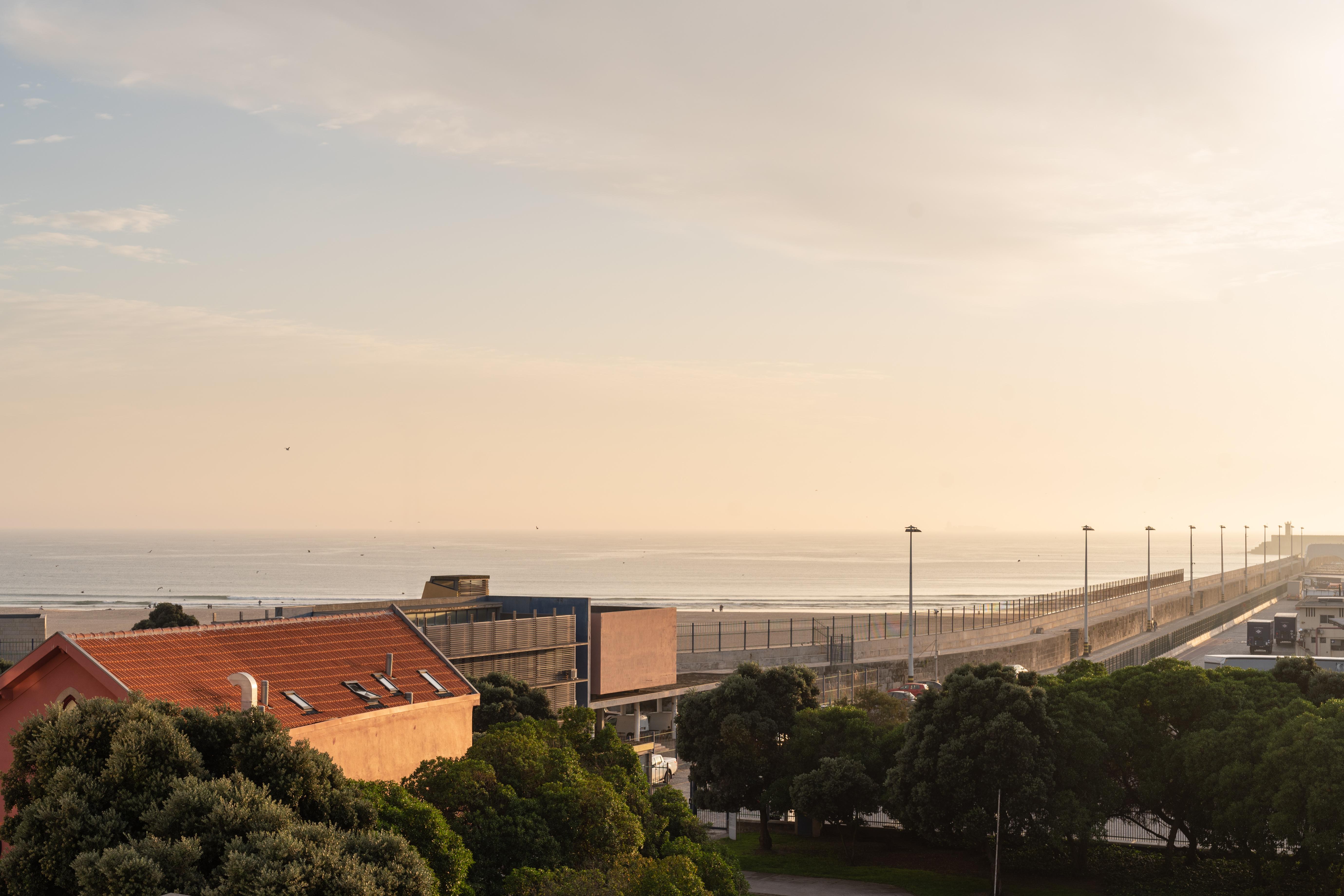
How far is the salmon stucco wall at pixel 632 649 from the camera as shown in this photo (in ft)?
200

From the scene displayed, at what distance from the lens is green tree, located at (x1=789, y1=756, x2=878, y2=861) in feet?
125

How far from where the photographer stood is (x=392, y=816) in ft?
61.8

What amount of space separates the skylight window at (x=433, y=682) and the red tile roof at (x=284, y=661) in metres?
0.10

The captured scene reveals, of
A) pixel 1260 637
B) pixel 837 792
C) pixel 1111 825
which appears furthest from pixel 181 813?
A: pixel 1260 637

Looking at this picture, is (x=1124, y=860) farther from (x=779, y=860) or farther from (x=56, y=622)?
(x=56, y=622)

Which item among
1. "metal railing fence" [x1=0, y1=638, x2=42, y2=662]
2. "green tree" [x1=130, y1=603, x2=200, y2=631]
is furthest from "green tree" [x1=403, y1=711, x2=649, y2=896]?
"green tree" [x1=130, y1=603, x2=200, y2=631]

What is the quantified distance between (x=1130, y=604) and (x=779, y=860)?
119m

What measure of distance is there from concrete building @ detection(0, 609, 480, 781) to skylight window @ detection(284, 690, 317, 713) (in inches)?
1.3

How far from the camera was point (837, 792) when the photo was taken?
3819cm

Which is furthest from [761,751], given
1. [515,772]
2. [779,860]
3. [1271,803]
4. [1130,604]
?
[1130,604]

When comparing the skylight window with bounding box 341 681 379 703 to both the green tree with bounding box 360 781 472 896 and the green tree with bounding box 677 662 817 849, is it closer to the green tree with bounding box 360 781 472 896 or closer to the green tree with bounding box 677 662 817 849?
the green tree with bounding box 360 781 472 896

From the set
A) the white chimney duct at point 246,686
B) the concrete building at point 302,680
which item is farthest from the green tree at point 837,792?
the white chimney duct at point 246,686

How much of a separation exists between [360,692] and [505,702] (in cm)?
Answer: 1817

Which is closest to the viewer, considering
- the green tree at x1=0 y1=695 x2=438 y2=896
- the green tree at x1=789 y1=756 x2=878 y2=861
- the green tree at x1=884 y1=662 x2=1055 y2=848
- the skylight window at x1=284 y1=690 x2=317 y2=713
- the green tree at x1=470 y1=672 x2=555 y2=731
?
the green tree at x1=0 y1=695 x2=438 y2=896
